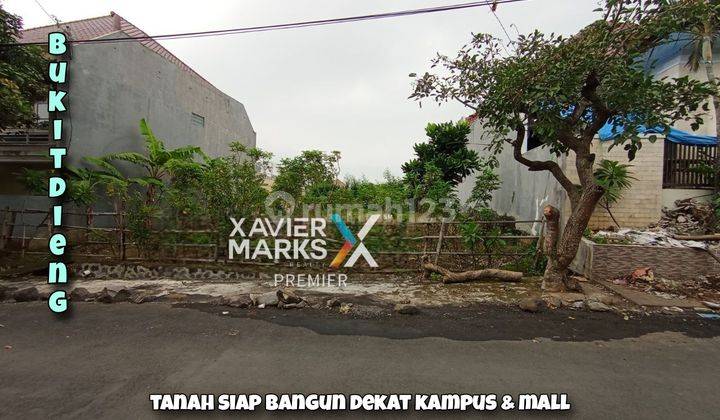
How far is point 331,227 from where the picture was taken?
7.45 m

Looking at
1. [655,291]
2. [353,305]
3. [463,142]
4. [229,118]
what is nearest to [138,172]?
[229,118]

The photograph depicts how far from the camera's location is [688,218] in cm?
791

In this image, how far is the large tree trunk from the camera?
582 centimetres

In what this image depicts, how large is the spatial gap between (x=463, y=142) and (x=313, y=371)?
399 inches

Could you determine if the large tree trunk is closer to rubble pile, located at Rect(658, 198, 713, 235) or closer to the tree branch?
the tree branch

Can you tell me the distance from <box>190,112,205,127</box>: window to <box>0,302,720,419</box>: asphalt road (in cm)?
999

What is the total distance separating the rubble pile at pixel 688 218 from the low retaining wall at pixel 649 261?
46.7 inches

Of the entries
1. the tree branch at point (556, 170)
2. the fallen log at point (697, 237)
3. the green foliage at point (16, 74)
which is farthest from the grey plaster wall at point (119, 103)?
the fallen log at point (697, 237)

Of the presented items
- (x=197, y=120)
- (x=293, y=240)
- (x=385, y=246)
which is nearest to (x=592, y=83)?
(x=385, y=246)

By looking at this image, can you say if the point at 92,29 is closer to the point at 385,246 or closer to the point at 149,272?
the point at 149,272

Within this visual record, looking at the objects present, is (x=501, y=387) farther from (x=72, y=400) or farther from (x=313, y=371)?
(x=72, y=400)

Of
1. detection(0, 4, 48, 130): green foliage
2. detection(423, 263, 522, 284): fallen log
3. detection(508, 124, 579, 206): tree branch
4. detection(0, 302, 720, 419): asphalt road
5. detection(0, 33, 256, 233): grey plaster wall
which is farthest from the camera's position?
detection(0, 33, 256, 233): grey plaster wall

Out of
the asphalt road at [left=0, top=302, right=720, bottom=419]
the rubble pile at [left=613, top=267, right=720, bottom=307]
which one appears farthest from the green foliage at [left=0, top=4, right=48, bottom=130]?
the rubble pile at [left=613, top=267, right=720, bottom=307]

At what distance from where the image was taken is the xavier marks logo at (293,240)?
7395 millimetres
